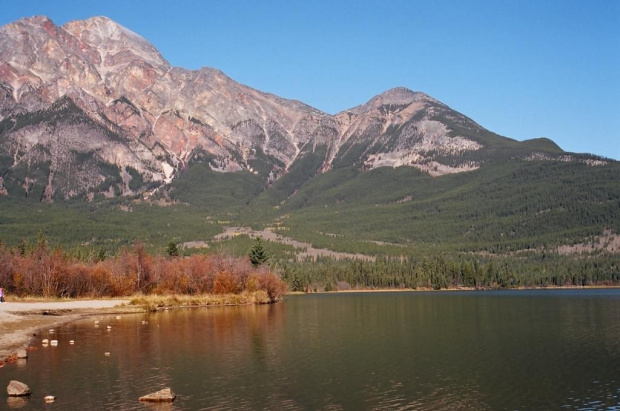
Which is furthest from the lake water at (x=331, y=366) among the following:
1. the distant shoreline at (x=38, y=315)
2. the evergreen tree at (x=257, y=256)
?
the evergreen tree at (x=257, y=256)

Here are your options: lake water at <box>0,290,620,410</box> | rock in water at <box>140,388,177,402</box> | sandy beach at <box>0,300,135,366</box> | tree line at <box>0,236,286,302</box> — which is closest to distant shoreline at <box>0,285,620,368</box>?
sandy beach at <box>0,300,135,366</box>

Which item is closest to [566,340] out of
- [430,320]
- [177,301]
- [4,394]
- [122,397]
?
[430,320]

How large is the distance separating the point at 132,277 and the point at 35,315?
51.5m

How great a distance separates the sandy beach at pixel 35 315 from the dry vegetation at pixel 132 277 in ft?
28.7

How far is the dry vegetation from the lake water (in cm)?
3505

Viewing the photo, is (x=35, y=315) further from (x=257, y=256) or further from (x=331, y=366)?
(x=257, y=256)

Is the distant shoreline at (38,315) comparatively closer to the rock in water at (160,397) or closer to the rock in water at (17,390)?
the rock in water at (17,390)

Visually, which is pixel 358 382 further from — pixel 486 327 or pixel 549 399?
pixel 486 327

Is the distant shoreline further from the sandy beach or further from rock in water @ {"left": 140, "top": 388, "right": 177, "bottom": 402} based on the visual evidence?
rock in water @ {"left": 140, "top": 388, "right": 177, "bottom": 402}

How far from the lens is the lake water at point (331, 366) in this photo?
38406mm

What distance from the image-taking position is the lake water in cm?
3841

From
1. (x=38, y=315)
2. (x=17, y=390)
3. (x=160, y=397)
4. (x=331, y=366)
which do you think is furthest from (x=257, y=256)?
(x=160, y=397)

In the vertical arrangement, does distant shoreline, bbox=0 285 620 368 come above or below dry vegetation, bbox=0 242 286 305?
below

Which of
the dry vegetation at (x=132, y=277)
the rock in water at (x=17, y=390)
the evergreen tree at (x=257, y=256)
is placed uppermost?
the evergreen tree at (x=257, y=256)
